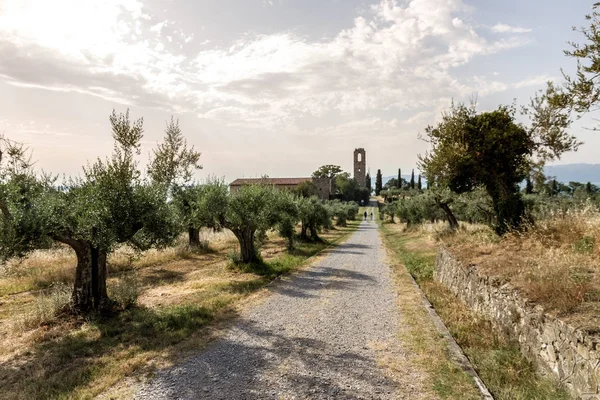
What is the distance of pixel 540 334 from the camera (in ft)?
21.1

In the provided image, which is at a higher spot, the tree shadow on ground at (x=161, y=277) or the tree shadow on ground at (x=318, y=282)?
the tree shadow on ground at (x=318, y=282)

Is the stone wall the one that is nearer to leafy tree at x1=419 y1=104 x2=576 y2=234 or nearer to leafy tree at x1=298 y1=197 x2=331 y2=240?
leafy tree at x1=419 y1=104 x2=576 y2=234

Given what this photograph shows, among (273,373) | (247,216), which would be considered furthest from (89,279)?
(247,216)

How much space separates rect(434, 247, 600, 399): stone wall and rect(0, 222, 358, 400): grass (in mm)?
7121

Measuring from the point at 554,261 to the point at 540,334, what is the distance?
8.67ft

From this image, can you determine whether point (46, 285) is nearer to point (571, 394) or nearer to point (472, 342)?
point (472, 342)

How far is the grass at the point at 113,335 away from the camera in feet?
21.6

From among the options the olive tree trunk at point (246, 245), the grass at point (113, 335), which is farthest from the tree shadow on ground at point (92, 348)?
the olive tree trunk at point (246, 245)

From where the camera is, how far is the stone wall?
499 centimetres

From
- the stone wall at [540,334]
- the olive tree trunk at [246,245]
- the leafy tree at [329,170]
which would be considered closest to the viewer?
the stone wall at [540,334]

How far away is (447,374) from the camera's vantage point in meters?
6.57

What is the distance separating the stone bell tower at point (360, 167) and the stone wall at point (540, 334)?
5922 inches

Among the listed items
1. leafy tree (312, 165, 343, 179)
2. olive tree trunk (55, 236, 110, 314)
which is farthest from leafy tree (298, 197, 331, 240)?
leafy tree (312, 165, 343, 179)

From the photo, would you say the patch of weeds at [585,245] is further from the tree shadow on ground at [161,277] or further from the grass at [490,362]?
the tree shadow on ground at [161,277]
